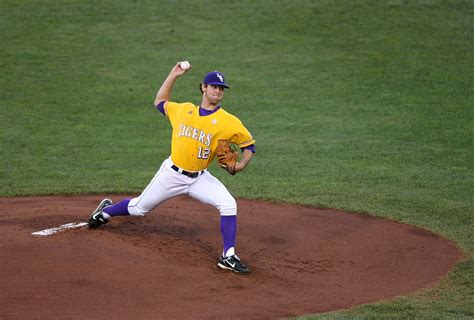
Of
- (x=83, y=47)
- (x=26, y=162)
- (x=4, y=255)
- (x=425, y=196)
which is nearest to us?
(x=4, y=255)

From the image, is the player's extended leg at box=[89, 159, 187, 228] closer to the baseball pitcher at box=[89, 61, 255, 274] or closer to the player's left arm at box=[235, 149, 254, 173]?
the baseball pitcher at box=[89, 61, 255, 274]

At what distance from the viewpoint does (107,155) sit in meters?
13.2

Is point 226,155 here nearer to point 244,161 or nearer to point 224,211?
point 244,161

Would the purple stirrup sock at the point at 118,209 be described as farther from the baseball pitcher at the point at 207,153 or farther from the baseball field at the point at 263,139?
the baseball pitcher at the point at 207,153

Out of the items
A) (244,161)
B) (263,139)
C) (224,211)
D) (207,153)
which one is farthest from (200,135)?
(263,139)

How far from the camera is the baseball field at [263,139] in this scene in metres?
8.32

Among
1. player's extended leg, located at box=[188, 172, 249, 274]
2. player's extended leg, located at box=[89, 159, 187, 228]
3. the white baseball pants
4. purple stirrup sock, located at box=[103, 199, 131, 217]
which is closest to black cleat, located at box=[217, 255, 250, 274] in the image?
player's extended leg, located at box=[188, 172, 249, 274]

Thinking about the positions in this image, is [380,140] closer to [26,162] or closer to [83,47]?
[26,162]

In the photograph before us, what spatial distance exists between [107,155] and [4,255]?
4.94 m

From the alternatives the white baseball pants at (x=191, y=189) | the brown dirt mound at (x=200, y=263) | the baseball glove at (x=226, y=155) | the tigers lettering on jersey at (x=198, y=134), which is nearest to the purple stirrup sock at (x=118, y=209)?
the brown dirt mound at (x=200, y=263)

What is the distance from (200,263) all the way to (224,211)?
56 centimetres

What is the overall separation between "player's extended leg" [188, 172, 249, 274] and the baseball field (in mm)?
176

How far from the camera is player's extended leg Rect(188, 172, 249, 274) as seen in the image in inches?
332

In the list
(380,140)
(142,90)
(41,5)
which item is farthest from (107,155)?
(41,5)
